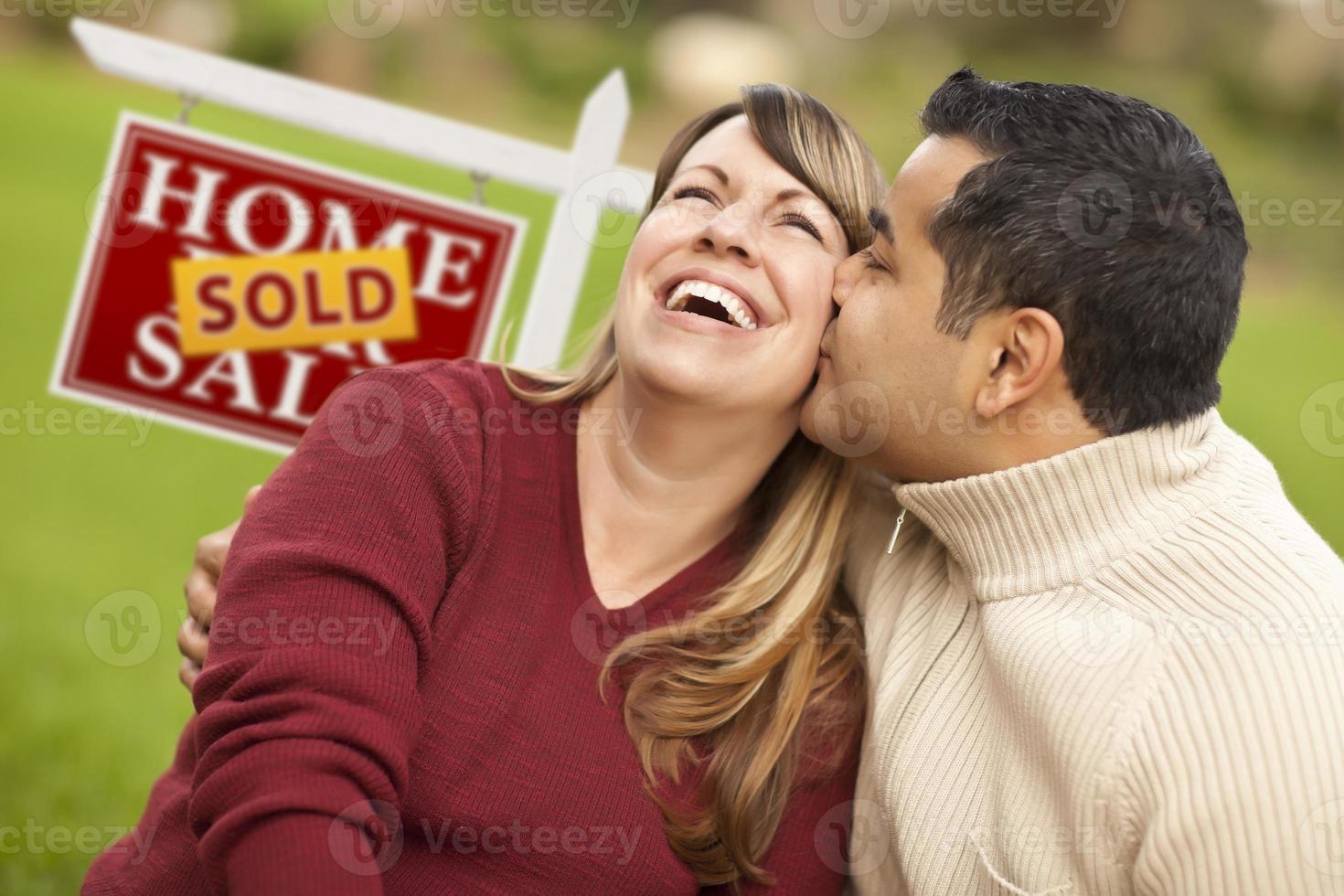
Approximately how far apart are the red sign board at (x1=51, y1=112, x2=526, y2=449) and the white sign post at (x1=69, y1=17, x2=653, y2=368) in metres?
0.07

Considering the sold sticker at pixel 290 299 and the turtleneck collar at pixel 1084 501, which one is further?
the sold sticker at pixel 290 299

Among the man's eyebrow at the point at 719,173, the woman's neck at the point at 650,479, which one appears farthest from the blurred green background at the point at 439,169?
the woman's neck at the point at 650,479

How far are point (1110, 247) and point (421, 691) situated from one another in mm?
866

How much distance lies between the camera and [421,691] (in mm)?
1336

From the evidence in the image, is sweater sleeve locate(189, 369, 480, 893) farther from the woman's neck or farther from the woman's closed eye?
the woman's closed eye

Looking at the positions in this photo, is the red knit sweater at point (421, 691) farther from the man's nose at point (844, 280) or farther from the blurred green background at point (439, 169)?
the blurred green background at point (439, 169)

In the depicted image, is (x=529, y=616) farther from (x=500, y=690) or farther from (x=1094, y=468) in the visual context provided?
(x=1094, y=468)

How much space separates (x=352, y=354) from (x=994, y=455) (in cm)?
106

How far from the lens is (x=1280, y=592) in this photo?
3.89ft

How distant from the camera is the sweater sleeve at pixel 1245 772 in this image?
3.60 ft

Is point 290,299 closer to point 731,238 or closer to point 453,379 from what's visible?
point 453,379

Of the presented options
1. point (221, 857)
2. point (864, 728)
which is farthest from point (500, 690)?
point (864, 728)

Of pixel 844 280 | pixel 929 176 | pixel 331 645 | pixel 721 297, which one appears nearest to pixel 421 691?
pixel 331 645

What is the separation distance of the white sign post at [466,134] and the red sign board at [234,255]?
7 cm
